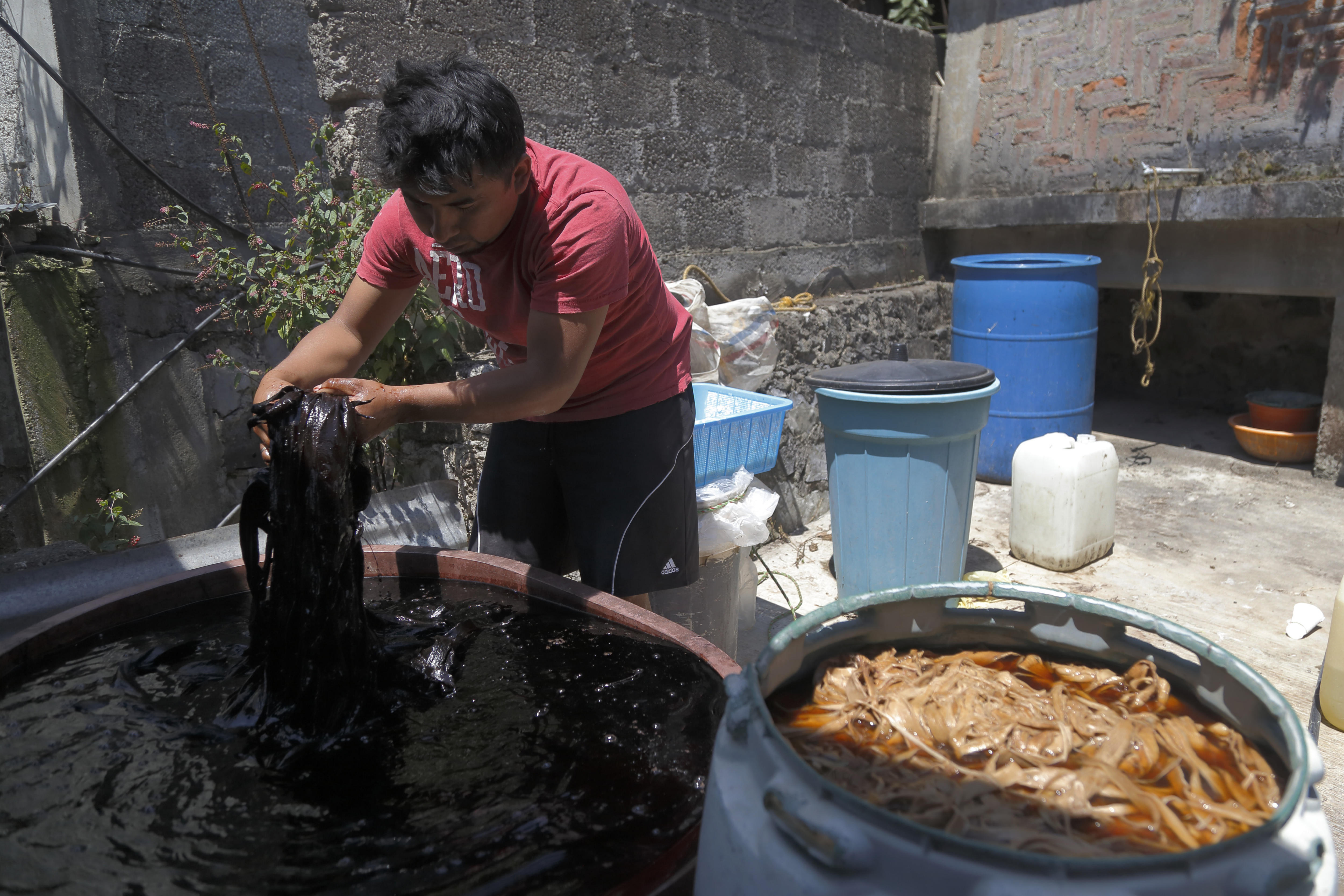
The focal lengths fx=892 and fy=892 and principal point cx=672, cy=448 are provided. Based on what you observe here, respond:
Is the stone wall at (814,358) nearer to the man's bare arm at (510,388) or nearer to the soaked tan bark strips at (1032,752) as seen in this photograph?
Result: the man's bare arm at (510,388)

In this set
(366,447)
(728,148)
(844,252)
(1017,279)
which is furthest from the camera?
(844,252)

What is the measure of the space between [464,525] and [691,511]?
1.33 metres

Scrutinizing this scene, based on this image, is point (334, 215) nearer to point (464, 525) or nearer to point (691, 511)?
point (464, 525)

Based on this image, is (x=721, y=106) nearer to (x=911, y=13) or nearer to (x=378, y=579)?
(x=911, y=13)

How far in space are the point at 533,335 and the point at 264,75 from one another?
3748mm

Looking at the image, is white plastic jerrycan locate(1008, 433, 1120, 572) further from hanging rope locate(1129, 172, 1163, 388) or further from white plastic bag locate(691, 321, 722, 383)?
white plastic bag locate(691, 321, 722, 383)

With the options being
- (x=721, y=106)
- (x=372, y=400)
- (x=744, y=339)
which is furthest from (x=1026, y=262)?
(x=372, y=400)

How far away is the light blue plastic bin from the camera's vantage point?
11.9 ft

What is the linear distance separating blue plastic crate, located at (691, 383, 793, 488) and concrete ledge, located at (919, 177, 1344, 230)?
337cm

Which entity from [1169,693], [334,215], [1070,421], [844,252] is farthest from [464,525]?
[1070,421]

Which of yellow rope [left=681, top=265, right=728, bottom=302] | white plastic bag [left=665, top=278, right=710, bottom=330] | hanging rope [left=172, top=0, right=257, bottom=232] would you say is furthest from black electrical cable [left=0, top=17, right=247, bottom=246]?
white plastic bag [left=665, top=278, right=710, bottom=330]

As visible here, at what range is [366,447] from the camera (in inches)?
153

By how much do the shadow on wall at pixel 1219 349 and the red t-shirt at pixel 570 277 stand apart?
6182 millimetres

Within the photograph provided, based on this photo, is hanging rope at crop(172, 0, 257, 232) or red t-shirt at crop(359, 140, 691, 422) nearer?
red t-shirt at crop(359, 140, 691, 422)
